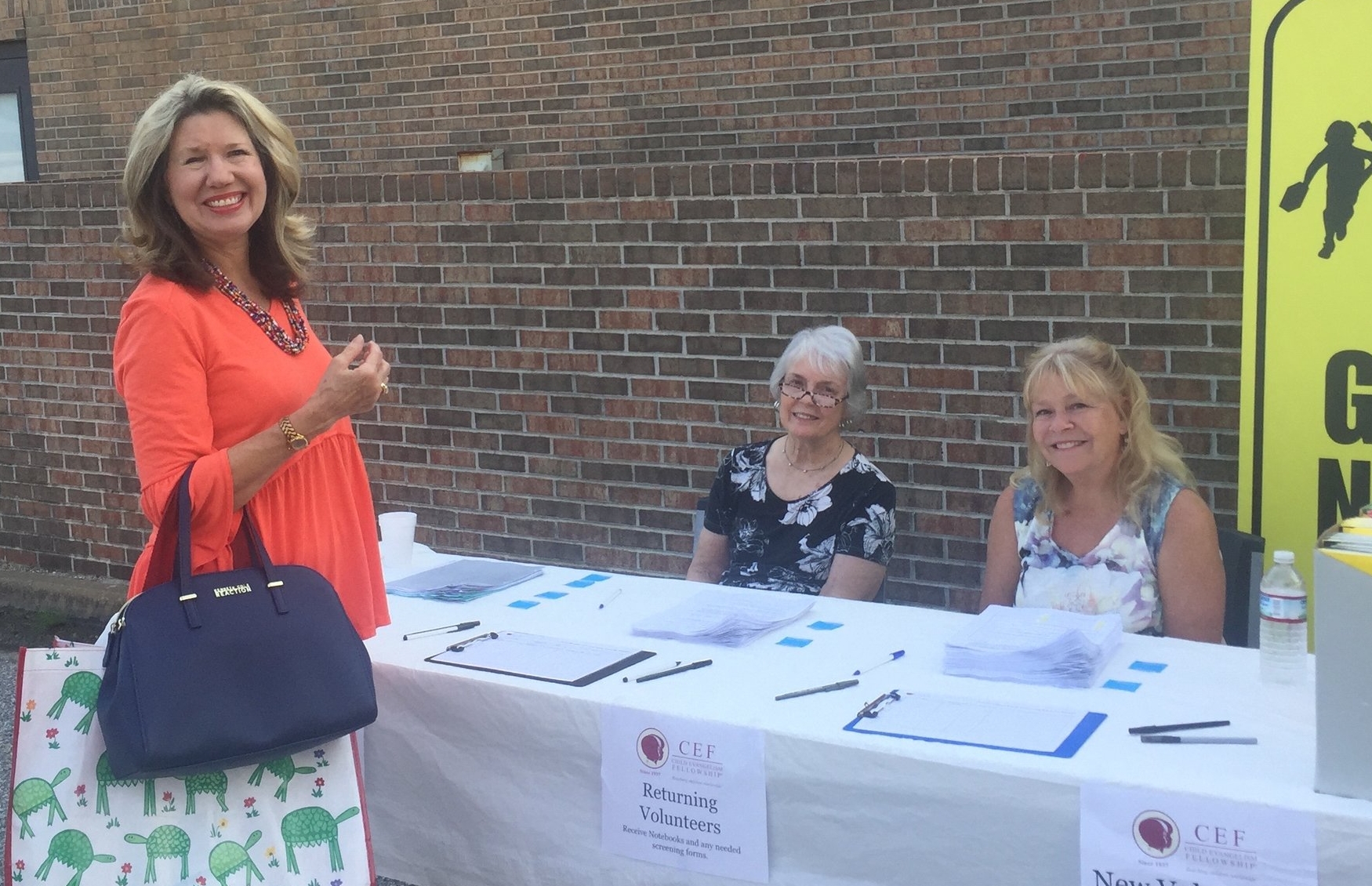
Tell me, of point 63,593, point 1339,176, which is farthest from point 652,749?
point 63,593

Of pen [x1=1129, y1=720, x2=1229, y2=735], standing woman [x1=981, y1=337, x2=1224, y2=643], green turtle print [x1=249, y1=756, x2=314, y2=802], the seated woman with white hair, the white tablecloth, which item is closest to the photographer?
the white tablecloth

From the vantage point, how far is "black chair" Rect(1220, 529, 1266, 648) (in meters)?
3.20

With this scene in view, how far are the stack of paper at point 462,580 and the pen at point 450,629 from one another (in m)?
0.23

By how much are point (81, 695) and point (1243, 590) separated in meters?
2.49

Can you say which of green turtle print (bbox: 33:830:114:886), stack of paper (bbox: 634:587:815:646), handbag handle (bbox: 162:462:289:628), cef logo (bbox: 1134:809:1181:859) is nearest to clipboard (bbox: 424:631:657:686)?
stack of paper (bbox: 634:587:815:646)

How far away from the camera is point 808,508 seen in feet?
11.9

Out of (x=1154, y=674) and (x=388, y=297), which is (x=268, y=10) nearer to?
(x=388, y=297)

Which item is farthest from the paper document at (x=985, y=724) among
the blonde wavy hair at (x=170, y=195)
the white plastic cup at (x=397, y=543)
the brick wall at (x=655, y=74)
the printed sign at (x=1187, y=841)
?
the brick wall at (x=655, y=74)

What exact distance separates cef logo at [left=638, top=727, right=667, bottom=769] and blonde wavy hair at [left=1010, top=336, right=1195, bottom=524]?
1301mm

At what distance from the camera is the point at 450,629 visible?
2934 mm

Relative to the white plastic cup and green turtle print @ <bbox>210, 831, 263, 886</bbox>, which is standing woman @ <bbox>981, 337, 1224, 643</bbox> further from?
green turtle print @ <bbox>210, 831, 263, 886</bbox>

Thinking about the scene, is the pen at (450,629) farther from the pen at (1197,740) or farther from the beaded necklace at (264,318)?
the pen at (1197,740)

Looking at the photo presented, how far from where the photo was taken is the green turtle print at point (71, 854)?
7.10 ft

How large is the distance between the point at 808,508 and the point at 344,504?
4.69 ft
